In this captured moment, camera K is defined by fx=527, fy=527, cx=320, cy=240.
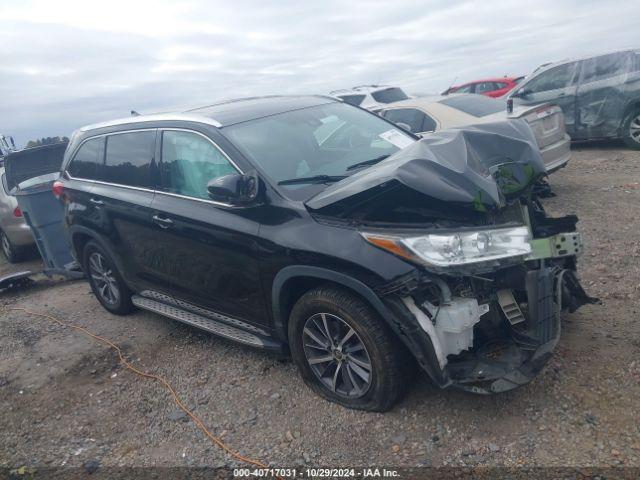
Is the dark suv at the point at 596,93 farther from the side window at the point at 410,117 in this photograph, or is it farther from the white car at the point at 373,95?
the white car at the point at 373,95

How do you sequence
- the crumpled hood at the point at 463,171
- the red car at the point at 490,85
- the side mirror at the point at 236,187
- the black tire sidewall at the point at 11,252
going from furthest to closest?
the red car at the point at 490,85 < the black tire sidewall at the point at 11,252 < the side mirror at the point at 236,187 < the crumpled hood at the point at 463,171

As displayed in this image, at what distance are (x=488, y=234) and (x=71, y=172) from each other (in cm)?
439

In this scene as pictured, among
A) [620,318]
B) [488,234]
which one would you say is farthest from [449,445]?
[620,318]

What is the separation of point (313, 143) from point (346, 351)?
163cm

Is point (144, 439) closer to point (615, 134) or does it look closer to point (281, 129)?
point (281, 129)

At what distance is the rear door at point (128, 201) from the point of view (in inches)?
173

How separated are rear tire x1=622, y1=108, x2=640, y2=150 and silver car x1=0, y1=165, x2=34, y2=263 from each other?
9953 millimetres

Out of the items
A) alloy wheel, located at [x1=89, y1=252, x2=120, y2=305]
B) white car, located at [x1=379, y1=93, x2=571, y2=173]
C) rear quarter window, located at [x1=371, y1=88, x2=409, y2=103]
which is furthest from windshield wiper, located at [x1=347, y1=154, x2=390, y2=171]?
rear quarter window, located at [x1=371, y1=88, x2=409, y2=103]

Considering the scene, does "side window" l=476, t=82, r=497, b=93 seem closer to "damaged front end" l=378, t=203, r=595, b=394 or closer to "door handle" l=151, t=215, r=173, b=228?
"door handle" l=151, t=215, r=173, b=228

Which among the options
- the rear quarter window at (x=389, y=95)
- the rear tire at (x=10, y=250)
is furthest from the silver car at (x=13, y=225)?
the rear quarter window at (x=389, y=95)

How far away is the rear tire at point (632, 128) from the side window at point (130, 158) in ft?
27.1

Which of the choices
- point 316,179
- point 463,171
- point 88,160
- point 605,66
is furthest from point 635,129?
point 88,160

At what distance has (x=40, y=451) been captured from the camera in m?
3.52

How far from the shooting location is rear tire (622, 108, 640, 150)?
905cm
